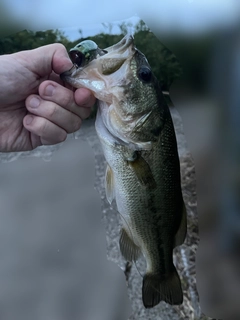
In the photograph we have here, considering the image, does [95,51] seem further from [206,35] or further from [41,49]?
[206,35]

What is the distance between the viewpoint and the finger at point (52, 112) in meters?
0.76

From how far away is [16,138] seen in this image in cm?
94

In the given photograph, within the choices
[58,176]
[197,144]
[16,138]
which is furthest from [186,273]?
[16,138]

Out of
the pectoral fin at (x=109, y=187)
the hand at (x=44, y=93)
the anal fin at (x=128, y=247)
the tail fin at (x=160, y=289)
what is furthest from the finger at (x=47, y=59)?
the tail fin at (x=160, y=289)

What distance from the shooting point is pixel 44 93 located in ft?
2.44

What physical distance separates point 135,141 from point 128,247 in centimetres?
27

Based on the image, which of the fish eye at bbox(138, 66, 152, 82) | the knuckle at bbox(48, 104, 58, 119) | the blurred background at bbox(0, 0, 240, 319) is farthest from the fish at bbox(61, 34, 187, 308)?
the blurred background at bbox(0, 0, 240, 319)

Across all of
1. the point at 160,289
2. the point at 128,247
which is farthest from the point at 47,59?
the point at 160,289

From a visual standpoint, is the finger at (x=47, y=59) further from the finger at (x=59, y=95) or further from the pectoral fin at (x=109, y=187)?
the pectoral fin at (x=109, y=187)

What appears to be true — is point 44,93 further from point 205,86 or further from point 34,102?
point 205,86

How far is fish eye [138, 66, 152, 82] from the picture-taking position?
645 millimetres

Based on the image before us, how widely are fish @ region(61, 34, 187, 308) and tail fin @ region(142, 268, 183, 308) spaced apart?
80 millimetres

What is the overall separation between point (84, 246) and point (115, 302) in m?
0.31

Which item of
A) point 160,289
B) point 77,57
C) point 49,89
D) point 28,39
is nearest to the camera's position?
point 77,57
